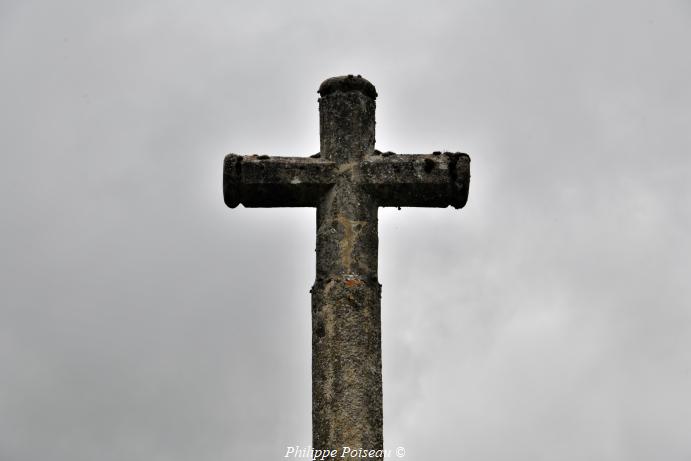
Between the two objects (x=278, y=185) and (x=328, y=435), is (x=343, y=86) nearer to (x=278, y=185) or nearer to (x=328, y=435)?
(x=278, y=185)

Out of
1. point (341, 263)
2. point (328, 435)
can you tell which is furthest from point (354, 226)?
point (328, 435)

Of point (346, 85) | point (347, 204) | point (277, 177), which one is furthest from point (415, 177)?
point (277, 177)

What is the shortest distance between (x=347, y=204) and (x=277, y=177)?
598 millimetres

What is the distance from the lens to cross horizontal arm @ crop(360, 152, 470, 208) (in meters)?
8.77

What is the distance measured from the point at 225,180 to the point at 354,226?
108 cm

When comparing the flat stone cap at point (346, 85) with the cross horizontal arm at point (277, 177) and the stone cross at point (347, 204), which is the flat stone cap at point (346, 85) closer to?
the stone cross at point (347, 204)

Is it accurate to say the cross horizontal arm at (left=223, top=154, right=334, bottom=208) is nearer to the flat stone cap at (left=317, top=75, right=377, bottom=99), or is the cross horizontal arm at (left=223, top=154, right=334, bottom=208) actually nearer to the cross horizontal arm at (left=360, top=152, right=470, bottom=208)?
the cross horizontal arm at (left=360, top=152, right=470, bottom=208)

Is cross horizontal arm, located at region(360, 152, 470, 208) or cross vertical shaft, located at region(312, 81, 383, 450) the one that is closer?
cross vertical shaft, located at region(312, 81, 383, 450)

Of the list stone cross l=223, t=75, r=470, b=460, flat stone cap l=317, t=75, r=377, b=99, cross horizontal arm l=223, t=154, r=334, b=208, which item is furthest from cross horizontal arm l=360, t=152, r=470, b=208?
flat stone cap l=317, t=75, r=377, b=99

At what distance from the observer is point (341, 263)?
8.45 meters

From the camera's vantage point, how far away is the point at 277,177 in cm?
884

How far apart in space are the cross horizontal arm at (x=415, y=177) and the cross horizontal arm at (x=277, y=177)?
Answer: 13.3 inches

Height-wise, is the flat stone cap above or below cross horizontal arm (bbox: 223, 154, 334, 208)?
above

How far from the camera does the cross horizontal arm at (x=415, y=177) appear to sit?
8.77m
